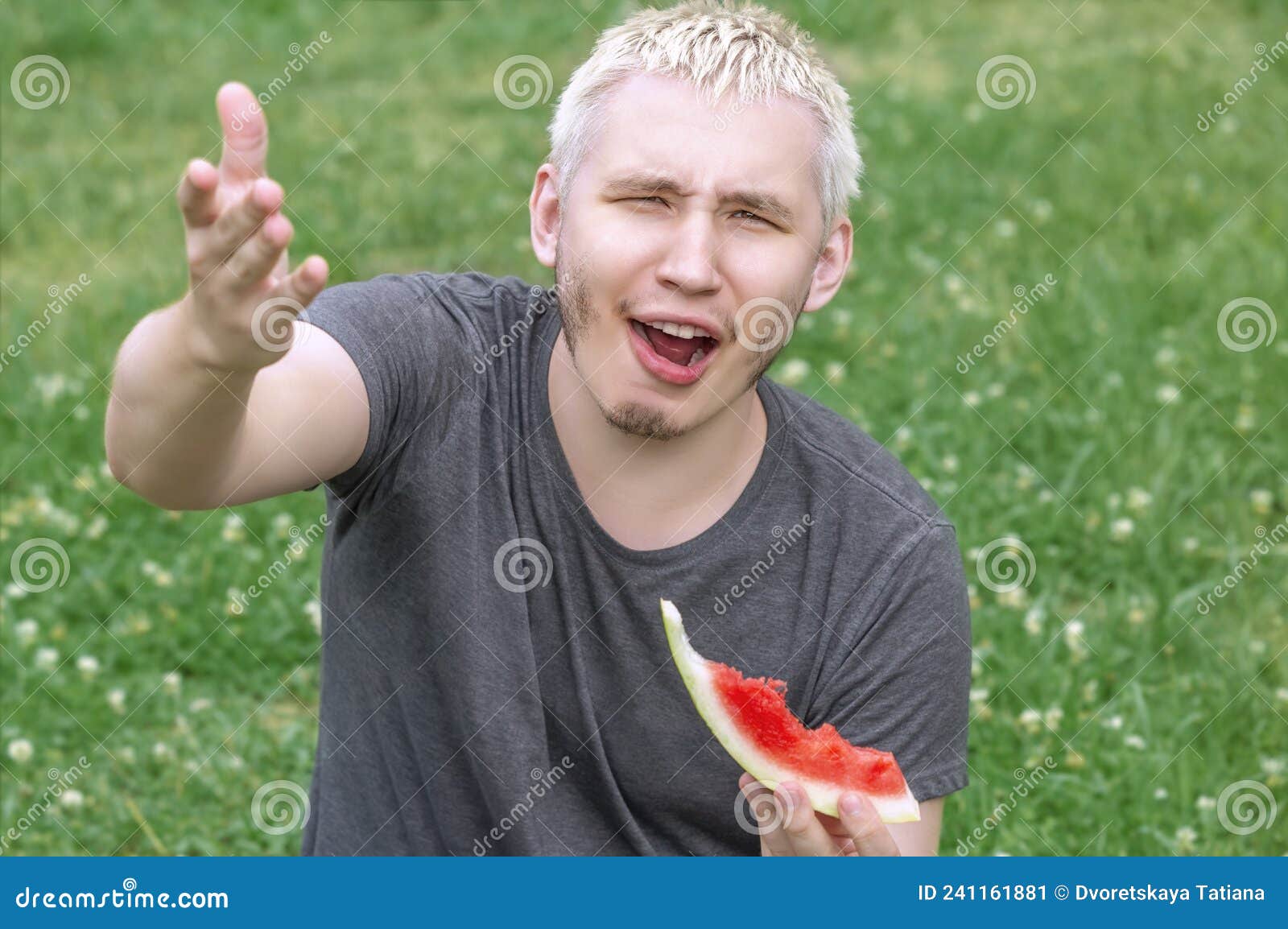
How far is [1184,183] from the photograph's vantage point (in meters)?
7.10

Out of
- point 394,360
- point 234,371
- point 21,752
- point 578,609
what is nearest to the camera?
point 234,371

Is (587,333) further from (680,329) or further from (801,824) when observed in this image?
(801,824)

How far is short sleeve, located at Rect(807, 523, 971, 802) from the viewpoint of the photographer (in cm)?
283

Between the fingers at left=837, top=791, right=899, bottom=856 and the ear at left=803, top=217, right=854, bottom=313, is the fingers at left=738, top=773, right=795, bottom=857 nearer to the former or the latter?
the fingers at left=837, top=791, right=899, bottom=856

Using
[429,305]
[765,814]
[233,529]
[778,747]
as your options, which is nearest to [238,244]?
[429,305]

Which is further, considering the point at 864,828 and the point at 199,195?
the point at 864,828

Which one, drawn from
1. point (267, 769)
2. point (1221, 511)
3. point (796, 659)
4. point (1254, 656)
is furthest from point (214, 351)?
point (1221, 511)

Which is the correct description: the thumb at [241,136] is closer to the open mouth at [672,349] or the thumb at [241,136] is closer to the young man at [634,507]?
the young man at [634,507]

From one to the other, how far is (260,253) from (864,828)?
1369 mm

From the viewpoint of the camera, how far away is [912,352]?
5.90m

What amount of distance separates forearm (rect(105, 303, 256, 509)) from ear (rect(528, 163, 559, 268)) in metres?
0.90

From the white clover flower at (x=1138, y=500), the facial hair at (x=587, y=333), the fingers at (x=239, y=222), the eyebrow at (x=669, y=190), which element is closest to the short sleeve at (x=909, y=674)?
the facial hair at (x=587, y=333)

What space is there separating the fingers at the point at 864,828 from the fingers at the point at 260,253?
127cm

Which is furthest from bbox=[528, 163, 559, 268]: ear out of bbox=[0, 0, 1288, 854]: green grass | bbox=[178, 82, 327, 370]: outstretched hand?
bbox=[0, 0, 1288, 854]: green grass
